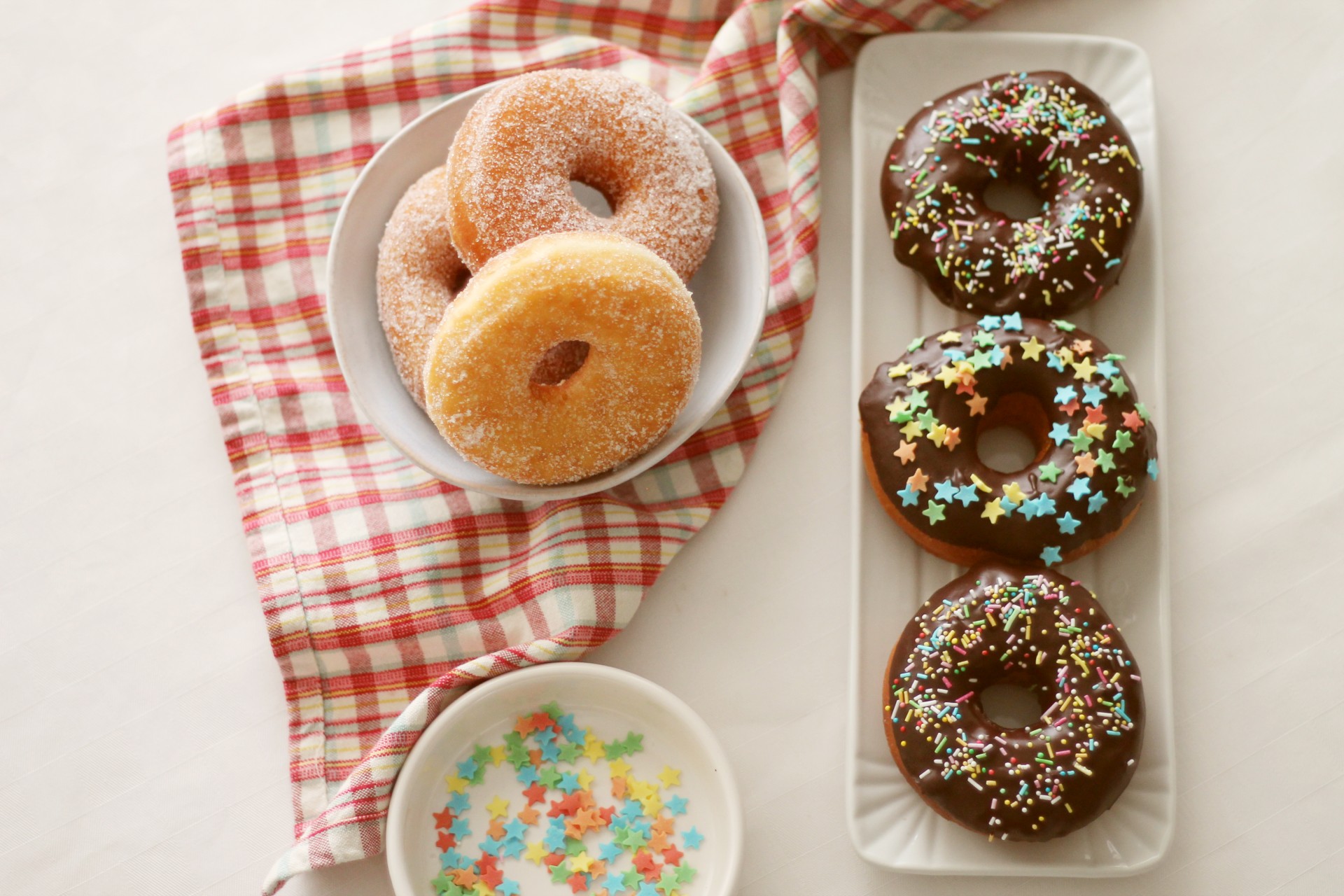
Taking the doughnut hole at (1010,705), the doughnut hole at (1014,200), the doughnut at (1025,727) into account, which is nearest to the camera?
the doughnut at (1025,727)

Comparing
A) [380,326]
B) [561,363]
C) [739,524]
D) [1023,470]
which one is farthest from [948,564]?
[380,326]

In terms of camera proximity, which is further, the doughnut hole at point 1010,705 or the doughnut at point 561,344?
the doughnut hole at point 1010,705

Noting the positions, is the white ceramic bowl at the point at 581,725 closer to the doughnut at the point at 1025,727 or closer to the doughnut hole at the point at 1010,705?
the doughnut at the point at 1025,727

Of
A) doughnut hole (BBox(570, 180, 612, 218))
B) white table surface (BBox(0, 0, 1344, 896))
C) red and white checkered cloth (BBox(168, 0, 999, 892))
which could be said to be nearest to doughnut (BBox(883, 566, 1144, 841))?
white table surface (BBox(0, 0, 1344, 896))

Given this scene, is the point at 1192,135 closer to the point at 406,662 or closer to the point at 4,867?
the point at 406,662

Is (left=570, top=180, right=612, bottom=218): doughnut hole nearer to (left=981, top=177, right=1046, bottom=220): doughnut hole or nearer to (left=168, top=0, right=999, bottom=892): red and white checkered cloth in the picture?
(left=168, top=0, right=999, bottom=892): red and white checkered cloth

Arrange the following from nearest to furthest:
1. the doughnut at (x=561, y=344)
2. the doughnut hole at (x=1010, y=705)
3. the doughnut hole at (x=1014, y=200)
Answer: the doughnut at (x=561, y=344) → the doughnut hole at (x=1010, y=705) → the doughnut hole at (x=1014, y=200)

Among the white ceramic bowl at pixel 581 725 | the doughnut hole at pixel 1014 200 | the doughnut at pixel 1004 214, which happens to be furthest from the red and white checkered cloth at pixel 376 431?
the doughnut hole at pixel 1014 200
